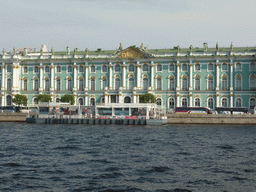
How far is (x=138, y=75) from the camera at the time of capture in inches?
3356

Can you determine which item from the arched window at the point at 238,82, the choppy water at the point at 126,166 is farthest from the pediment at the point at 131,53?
the choppy water at the point at 126,166

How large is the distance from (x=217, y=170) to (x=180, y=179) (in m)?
3.36

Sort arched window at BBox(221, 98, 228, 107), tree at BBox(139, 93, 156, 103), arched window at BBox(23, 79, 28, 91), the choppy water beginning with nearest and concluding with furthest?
the choppy water → tree at BBox(139, 93, 156, 103) → arched window at BBox(221, 98, 228, 107) → arched window at BBox(23, 79, 28, 91)

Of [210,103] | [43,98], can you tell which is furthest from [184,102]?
[43,98]

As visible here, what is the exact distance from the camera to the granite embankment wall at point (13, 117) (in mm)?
73750

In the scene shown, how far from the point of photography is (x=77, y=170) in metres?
22.5

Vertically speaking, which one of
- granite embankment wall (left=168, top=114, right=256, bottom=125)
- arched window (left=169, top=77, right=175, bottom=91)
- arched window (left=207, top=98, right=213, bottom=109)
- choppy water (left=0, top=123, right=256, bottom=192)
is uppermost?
arched window (left=169, top=77, right=175, bottom=91)

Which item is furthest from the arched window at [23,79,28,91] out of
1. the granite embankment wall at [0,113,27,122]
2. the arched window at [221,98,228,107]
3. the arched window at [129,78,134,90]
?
the arched window at [221,98,228,107]

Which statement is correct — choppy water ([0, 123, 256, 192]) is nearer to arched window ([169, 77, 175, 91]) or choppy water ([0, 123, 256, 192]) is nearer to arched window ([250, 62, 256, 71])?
arched window ([250, 62, 256, 71])

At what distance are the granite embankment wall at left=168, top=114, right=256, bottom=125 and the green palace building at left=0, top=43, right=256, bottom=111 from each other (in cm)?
1435

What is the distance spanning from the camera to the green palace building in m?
80.6

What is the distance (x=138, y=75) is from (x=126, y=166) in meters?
62.1

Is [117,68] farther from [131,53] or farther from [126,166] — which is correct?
[126,166]

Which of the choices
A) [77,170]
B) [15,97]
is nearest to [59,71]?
[15,97]
